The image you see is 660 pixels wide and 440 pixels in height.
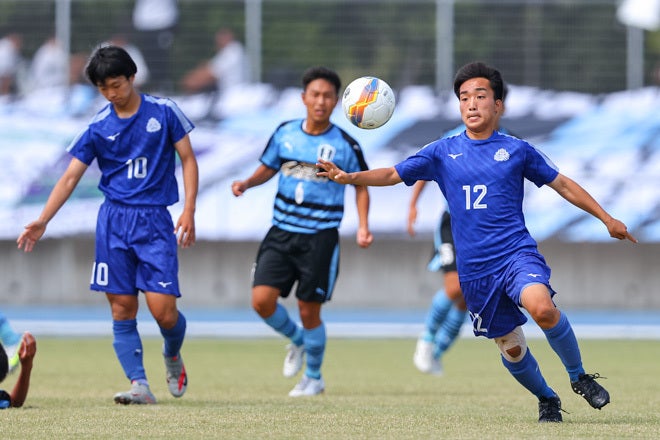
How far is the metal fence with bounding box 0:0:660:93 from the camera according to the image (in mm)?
21000

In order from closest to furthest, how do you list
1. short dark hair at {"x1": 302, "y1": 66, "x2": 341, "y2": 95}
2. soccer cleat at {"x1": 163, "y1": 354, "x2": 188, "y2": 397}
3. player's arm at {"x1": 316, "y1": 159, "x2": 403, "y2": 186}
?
player's arm at {"x1": 316, "y1": 159, "x2": 403, "y2": 186}, soccer cleat at {"x1": 163, "y1": 354, "x2": 188, "y2": 397}, short dark hair at {"x1": 302, "y1": 66, "x2": 341, "y2": 95}

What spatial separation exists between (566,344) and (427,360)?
4913mm

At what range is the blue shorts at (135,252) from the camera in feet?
29.2

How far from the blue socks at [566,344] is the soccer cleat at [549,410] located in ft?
0.65

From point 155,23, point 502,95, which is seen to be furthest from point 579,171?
point 502,95

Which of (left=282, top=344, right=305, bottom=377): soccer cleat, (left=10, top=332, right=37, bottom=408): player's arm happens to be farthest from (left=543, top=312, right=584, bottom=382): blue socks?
(left=282, top=344, right=305, bottom=377): soccer cleat

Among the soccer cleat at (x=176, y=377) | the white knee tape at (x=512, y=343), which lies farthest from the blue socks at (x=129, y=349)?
the white knee tape at (x=512, y=343)

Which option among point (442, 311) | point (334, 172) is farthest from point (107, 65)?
point (442, 311)

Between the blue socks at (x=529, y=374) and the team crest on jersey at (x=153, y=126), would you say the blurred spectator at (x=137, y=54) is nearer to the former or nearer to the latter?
the team crest on jersey at (x=153, y=126)

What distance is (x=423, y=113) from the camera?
21.2m

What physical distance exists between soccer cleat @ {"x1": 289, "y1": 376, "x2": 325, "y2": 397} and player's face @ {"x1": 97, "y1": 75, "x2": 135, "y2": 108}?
8.25 ft

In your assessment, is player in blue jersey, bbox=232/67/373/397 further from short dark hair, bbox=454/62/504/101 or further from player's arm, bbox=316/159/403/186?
short dark hair, bbox=454/62/504/101

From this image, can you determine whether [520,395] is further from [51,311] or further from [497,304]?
[51,311]

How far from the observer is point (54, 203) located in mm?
8984
